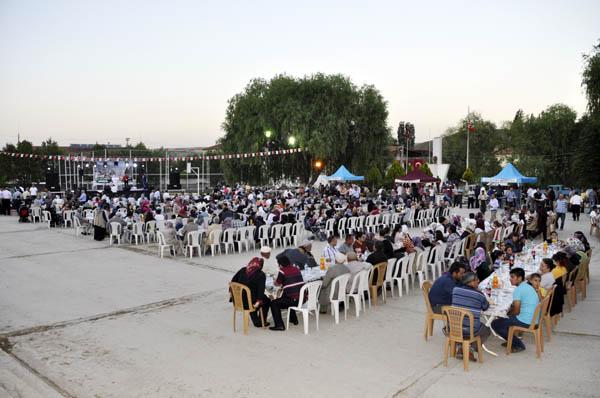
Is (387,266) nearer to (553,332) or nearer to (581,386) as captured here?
(553,332)

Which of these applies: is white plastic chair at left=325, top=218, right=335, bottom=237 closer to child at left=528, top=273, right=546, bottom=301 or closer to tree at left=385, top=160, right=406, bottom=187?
child at left=528, top=273, right=546, bottom=301

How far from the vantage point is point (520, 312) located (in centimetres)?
592

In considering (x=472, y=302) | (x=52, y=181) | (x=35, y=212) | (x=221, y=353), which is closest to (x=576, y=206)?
(x=472, y=302)

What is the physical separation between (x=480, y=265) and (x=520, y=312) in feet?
7.57

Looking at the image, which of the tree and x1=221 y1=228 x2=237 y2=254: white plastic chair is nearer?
x1=221 y1=228 x2=237 y2=254: white plastic chair

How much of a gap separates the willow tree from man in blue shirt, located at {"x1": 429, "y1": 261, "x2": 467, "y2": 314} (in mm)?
26028

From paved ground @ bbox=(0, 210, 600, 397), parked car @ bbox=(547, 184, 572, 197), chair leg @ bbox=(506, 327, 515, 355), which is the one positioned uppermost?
parked car @ bbox=(547, 184, 572, 197)

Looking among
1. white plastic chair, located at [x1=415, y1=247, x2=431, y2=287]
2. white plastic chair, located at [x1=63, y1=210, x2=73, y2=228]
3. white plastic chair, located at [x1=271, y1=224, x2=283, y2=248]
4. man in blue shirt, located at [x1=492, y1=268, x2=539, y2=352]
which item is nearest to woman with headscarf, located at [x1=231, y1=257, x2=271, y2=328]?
man in blue shirt, located at [x1=492, y1=268, x2=539, y2=352]

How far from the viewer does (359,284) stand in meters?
7.73

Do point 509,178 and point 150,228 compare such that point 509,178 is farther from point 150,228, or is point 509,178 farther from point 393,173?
point 150,228

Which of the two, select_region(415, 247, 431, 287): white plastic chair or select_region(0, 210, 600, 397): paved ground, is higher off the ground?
select_region(415, 247, 431, 287): white plastic chair

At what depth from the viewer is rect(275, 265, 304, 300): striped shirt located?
699cm

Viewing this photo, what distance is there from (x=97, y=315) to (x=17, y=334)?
1151 millimetres

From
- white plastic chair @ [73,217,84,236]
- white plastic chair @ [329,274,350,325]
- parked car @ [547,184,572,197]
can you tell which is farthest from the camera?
parked car @ [547,184,572,197]
